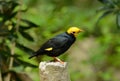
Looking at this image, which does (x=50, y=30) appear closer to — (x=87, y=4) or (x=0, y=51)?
(x=87, y=4)

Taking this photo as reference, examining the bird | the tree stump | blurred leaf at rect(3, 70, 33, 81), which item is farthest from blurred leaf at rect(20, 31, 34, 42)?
the tree stump

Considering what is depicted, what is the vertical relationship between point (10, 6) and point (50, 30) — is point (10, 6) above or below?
above

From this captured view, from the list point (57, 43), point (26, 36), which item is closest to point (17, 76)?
point (26, 36)

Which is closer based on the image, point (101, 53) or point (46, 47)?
point (46, 47)

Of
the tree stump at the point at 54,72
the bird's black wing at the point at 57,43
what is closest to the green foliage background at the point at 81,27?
the bird's black wing at the point at 57,43

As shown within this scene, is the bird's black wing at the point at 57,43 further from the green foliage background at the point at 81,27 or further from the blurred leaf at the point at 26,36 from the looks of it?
the green foliage background at the point at 81,27

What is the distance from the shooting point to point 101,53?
6102 millimetres

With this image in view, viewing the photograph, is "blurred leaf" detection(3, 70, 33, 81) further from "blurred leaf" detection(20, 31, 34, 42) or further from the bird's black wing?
the bird's black wing

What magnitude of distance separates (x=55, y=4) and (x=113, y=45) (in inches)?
35.4

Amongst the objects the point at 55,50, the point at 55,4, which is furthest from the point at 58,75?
the point at 55,4

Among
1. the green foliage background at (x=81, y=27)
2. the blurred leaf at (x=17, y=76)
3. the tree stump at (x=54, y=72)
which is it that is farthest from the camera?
the green foliage background at (x=81, y=27)

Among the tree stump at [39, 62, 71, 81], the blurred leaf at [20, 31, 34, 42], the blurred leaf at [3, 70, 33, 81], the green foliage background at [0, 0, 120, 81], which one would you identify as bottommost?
the green foliage background at [0, 0, 120, 81]

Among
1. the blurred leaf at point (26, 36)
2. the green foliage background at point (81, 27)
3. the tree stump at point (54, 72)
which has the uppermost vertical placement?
the tree stump at point (54, 72)

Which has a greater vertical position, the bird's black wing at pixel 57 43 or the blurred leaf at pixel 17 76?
the bird's black wing at pixel 57 43
